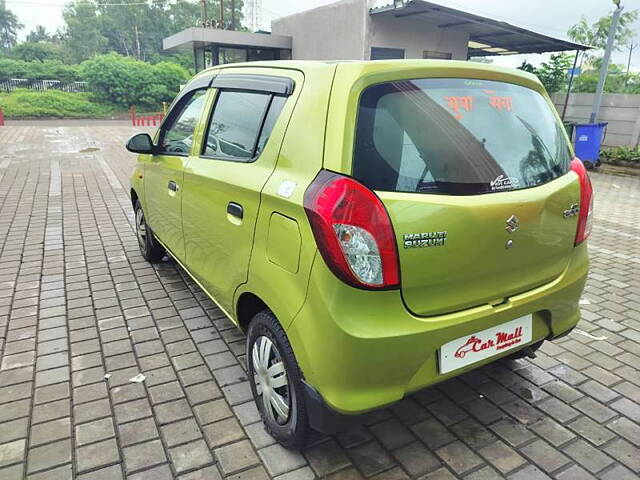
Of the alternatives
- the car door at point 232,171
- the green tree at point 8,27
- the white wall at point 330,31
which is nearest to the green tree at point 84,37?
the green tree at point 8,27

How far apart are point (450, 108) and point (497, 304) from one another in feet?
2.81

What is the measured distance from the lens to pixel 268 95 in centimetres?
232

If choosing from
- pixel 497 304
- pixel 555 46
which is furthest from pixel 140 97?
pixel 497 304

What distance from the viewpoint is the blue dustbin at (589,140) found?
36.1 ft

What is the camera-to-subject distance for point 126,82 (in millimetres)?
34781

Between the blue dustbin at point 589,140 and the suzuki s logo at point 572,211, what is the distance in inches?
409

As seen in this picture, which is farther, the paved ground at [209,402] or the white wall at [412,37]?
the white wall at [412,37]

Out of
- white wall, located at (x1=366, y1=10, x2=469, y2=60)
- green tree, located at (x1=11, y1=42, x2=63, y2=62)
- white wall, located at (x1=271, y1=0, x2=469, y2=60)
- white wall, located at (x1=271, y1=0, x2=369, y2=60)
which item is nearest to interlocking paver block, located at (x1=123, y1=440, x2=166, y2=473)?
white wall, located at (x1=271, y1=0, x2=469, y2=60)

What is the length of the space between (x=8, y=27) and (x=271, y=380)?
116 metres

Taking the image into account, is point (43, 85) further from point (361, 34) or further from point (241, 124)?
point (241, 124)

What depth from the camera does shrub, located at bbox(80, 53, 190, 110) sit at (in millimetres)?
34781

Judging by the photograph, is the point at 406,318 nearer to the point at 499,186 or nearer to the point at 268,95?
the point at 499,186

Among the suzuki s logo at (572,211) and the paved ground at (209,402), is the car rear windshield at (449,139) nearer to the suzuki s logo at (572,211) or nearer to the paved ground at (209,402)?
the suzuki s logo at (572,211)

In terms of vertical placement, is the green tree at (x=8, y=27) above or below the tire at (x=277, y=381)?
above
